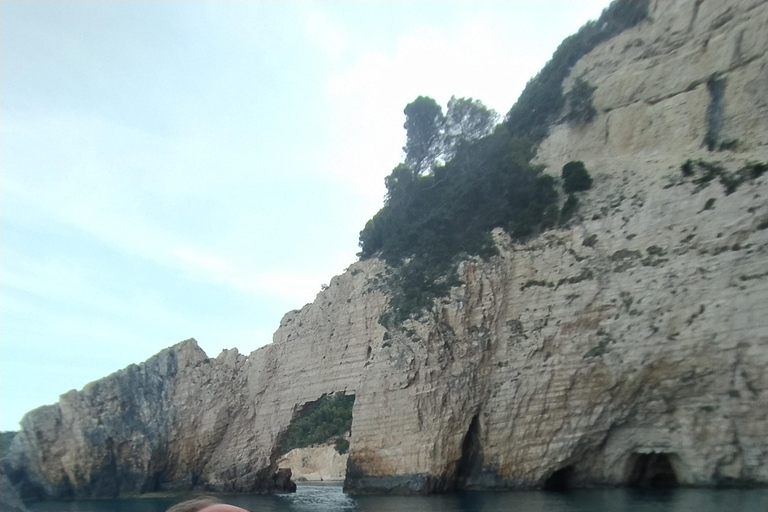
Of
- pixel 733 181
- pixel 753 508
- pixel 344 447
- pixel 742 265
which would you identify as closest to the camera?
pixel 753 508

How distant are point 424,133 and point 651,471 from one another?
23786 mm

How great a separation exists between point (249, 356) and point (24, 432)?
12.4 m

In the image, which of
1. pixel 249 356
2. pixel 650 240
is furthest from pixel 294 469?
pixel 650 240

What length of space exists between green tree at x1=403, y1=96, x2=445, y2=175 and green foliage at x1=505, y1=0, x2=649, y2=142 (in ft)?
21.4

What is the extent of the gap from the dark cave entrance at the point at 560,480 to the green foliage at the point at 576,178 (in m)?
10.9

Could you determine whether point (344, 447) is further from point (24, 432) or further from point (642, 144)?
point (642, 144)

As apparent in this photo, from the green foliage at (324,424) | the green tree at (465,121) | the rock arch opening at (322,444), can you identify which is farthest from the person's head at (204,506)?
the green foliage at (324,424)

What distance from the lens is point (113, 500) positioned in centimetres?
2961

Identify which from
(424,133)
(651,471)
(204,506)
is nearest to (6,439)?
(424,133)

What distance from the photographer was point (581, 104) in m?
26.2

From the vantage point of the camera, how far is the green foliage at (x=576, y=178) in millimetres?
23984

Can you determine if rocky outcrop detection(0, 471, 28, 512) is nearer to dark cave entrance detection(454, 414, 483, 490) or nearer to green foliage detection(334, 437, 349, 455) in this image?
dark cave entrance detection(454, 414, 483, 490)

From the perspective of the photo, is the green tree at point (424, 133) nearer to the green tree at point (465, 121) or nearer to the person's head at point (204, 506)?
the green tree at point (465, 121)

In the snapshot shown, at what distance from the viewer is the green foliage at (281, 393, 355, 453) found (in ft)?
175
